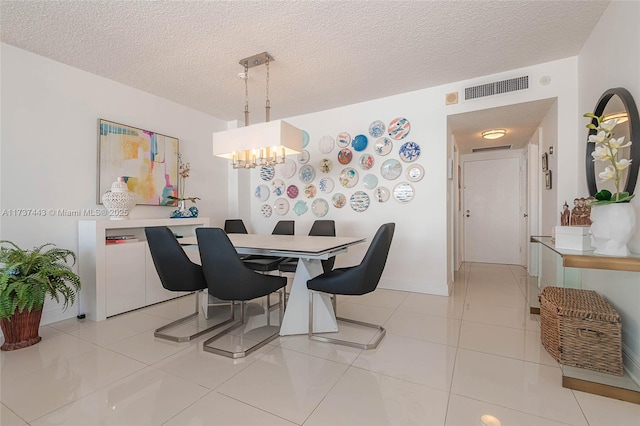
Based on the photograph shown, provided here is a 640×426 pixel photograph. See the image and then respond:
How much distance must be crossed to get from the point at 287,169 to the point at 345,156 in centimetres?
98

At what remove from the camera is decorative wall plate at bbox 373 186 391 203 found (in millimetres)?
3713

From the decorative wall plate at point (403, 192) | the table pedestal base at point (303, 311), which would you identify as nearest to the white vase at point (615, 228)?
the table pedestal base at point (303, 311)

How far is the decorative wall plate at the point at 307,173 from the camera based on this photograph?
13.8ft

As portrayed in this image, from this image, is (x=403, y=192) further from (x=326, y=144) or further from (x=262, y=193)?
(x=262, y=193)

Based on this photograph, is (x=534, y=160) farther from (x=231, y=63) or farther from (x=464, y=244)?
(x=231, y=63)

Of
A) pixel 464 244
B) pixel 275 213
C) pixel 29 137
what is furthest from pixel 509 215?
pixel 29 137

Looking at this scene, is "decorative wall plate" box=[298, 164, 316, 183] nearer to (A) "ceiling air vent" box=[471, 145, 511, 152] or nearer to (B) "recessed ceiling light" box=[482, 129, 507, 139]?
(B) "recessed ceiling light" box=[482, 129, 507, 139]

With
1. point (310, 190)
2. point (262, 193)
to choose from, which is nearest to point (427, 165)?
point (310, 190)

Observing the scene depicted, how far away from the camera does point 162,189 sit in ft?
11.9

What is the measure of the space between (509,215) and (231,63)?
5272mm

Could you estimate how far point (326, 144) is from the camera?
13.5 feet

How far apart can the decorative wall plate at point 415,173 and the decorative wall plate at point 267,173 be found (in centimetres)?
211

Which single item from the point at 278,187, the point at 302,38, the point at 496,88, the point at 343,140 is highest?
the point at 302,38

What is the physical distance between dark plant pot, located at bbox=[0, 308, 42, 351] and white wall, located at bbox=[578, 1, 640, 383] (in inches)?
158
